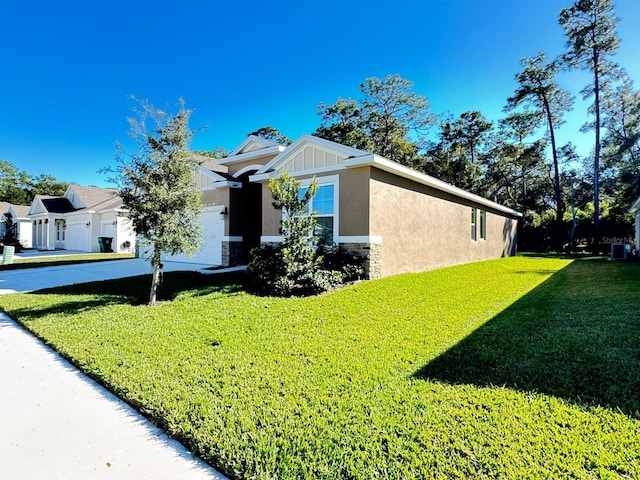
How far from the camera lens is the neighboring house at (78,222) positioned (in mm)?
22422

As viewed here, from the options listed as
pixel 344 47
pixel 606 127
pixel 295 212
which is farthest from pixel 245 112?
pixel 606 127

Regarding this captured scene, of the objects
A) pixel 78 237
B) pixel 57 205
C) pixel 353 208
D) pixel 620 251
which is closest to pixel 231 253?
pixel 353 208

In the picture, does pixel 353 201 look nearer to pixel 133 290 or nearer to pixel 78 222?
pixel 133 290

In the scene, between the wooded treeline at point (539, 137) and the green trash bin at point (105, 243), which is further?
the wooded treeline at point (539, 137)

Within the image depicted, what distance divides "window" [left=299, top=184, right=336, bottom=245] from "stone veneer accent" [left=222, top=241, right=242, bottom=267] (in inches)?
176

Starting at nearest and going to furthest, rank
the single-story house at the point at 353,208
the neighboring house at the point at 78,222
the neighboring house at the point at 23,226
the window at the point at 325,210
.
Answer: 1. the single-story house at the point at 353,208
2. the window at the point at 325,210
3. the neighboring house at the point at 78,222
4. the neighboring house at the point at 23,226

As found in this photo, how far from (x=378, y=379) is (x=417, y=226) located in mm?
8480

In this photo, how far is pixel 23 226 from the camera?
3153 cm

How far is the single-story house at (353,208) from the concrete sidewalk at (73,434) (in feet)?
15.5

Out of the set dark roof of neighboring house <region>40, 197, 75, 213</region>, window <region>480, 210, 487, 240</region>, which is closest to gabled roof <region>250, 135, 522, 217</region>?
window <region>480, 210, 487, 240</region>

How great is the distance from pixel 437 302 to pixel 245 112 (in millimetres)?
15083

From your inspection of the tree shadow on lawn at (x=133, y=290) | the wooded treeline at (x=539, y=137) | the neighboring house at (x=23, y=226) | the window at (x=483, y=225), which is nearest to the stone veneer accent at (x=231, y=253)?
the tree shadow on lawn at (x=133, y=290)

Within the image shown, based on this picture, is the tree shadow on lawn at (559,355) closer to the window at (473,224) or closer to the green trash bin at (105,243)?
the window at (473,224)

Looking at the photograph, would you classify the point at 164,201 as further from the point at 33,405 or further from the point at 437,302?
the point at 437,302
